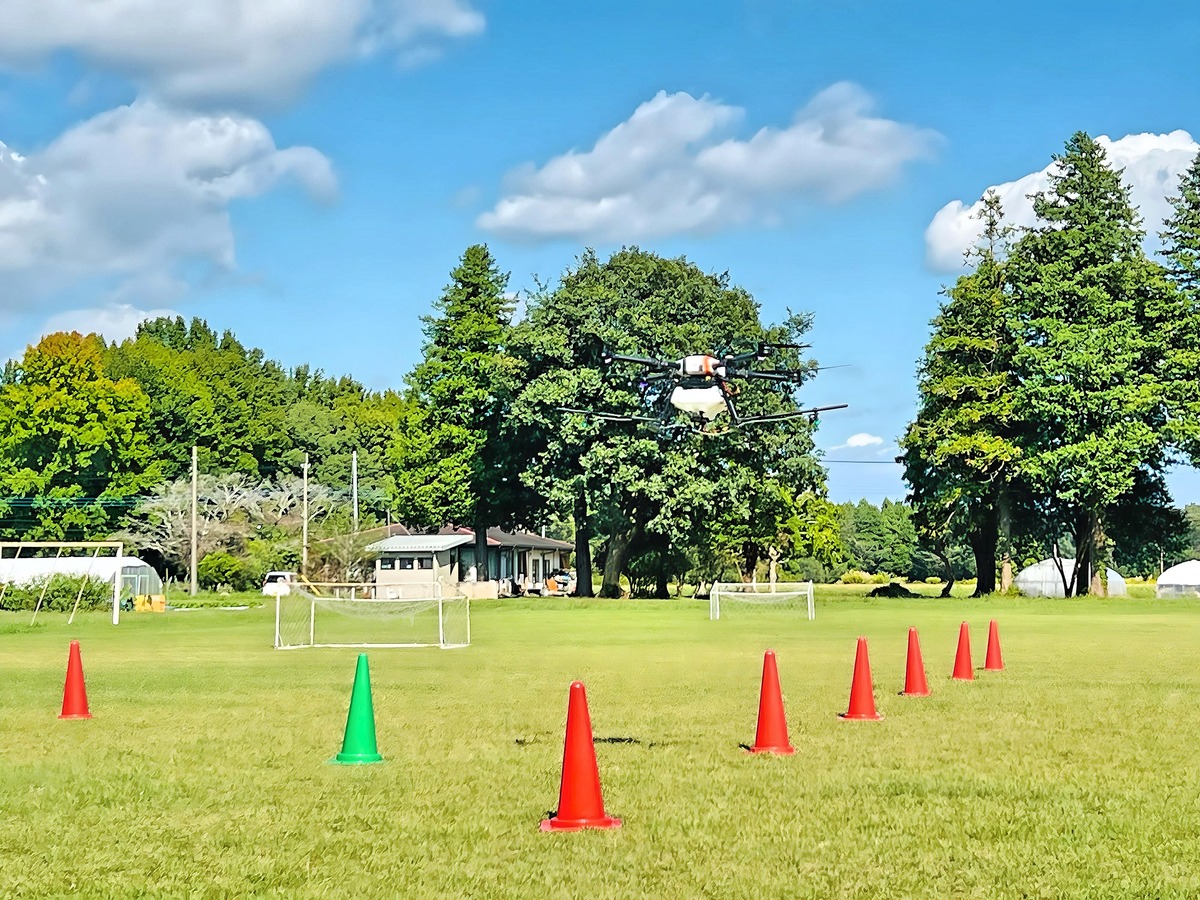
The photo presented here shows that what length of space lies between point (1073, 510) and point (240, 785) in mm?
60243

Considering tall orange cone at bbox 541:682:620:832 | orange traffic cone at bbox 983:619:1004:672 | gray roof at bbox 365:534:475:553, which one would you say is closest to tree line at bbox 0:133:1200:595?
gray roof at bbox 365:534:475:553

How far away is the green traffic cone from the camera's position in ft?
35.5

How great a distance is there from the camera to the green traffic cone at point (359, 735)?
10.8 metres

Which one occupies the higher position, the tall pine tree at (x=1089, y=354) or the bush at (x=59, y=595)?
the tall pine tree at (x=1089, y=354)

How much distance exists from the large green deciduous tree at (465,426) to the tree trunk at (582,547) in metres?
3.53

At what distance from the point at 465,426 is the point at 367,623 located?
29.9 meters

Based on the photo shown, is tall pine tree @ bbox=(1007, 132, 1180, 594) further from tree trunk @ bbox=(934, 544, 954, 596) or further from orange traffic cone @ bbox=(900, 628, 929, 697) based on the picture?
orange traffic cone @ bbox=(900, 628, 929, 697)

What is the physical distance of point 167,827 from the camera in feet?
27.1

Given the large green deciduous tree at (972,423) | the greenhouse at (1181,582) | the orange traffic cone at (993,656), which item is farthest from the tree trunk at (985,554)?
the orange traffic cone at (993,656)

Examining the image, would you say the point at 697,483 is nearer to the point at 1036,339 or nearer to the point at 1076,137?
the point at 1036,339

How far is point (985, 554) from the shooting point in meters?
68.5

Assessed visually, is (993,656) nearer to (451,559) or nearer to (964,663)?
(964,663)

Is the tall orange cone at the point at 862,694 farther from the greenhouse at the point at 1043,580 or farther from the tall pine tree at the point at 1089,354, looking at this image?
the greenhouse at the point at 1043,580

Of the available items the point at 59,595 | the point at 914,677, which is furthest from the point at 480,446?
the point at 914,677
